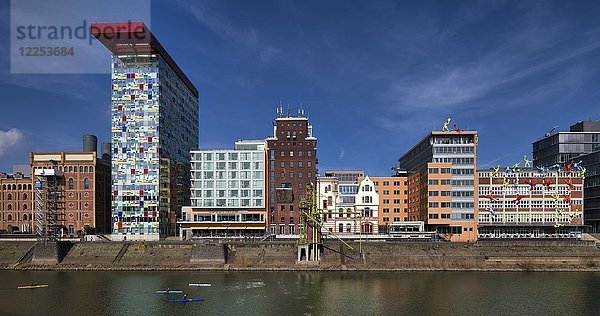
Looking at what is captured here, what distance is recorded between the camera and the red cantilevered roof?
12619 cm

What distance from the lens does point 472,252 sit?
104 meters

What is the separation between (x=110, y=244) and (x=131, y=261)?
8.93 meters

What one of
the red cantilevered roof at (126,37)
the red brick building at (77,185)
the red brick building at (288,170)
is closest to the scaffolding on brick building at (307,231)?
the red brick building at (288,170)

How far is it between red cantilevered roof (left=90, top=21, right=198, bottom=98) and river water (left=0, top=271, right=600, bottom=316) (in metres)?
65.3

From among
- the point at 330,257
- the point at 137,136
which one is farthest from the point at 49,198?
the point at 330,257

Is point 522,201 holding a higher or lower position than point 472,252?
higher

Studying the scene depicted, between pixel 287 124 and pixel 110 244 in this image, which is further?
pixel 287 124

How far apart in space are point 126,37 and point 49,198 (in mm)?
53885

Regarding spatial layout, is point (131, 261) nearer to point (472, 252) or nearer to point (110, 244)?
point (110, 244)

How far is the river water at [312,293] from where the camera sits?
62625mm

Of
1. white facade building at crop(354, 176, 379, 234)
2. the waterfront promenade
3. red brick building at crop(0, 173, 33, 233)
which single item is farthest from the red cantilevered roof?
white facade building at crop(354, 176, 379, 234)

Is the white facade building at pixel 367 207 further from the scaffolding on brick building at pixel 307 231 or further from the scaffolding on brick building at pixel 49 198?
the scaffolding on brick building at pixel 49 198

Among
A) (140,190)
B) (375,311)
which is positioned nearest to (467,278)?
(375,311)

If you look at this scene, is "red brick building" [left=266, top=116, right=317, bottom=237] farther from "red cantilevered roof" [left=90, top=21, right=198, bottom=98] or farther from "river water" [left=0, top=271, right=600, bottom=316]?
"red cantilevered roof" [left=90, top=21, right=198, bottom=98]
